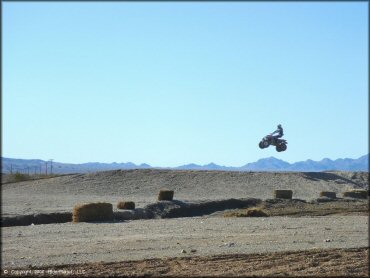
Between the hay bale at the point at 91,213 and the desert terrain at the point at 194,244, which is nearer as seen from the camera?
the desert terrain at the point at 194,244

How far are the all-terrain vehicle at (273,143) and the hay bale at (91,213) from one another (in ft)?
53.9

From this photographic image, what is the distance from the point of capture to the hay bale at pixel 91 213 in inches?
1330

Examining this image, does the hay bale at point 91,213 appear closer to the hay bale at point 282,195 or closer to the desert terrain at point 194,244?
the desert terrain at point 194,244

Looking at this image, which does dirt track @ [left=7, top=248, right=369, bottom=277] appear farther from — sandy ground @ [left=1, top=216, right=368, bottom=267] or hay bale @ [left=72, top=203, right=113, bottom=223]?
hay bale @ [left=72, top=203, right=113, bottom=223]

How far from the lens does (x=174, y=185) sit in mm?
65562

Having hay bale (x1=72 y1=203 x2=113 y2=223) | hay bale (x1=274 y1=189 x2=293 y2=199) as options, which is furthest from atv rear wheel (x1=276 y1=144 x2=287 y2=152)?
hay bale (x1=274 y1=189 x2=293 y2=199)

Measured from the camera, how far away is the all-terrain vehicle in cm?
1862

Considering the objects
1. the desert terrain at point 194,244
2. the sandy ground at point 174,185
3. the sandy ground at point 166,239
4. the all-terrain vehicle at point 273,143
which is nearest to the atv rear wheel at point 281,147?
the all-terrain vehicle at point 273,143

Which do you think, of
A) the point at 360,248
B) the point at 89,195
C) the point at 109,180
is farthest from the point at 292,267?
the point at 109,180

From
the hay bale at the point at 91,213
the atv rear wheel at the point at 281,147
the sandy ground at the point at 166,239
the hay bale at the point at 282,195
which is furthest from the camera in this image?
the hay bale at the point at 282,195

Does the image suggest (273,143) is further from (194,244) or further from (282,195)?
(282,195)

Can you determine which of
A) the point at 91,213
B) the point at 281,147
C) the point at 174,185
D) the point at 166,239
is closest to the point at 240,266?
the point at 281,147

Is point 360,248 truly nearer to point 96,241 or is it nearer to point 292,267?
point 292,267

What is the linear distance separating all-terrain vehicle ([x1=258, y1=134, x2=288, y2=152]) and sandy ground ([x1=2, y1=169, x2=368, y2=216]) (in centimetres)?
3652
